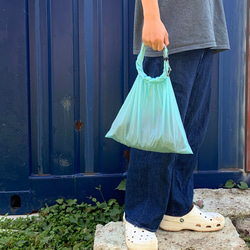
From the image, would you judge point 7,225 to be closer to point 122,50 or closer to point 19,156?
point 19,156

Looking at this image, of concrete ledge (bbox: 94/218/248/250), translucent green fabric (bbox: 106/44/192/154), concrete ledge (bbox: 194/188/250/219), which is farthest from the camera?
concrete ledge (bbox: 194/188/250/219)

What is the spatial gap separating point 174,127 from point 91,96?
112 cm

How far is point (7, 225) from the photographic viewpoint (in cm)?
220

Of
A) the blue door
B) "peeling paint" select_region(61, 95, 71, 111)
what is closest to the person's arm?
the blue door

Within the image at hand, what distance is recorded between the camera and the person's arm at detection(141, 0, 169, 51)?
1.40 m

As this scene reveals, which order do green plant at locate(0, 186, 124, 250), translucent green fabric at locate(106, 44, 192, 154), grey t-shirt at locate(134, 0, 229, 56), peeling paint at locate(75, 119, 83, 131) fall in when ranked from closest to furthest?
translucent green fabric at locate(106, 44, 192, 154)
grey t-shirt at locate(134, 0, 229, 56)
green plant at locate(0, 186, 124, 250)
peeling paint at locate(75, 119, 83, 131)

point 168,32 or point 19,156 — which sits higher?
point 168,32

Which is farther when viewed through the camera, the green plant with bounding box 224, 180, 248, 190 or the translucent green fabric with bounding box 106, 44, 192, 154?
the green plant with bounding box 224, 180, 248, 190

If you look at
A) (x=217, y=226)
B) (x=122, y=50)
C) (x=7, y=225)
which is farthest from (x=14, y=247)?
(x=122, y=50)

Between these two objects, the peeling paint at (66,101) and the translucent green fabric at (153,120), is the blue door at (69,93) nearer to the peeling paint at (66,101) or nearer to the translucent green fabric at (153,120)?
the peeling paint at (66,101)

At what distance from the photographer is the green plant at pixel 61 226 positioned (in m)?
1.96

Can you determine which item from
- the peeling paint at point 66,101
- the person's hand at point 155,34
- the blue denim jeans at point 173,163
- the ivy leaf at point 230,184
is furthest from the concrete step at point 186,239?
the person's hand at point 155,34

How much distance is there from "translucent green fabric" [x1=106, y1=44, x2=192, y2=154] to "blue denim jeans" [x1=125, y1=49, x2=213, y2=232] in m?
0.13

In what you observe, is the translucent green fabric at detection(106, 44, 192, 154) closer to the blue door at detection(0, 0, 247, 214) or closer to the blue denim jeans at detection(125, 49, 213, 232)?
the blue denim jeans at detection(125, 49, 213, 232)
